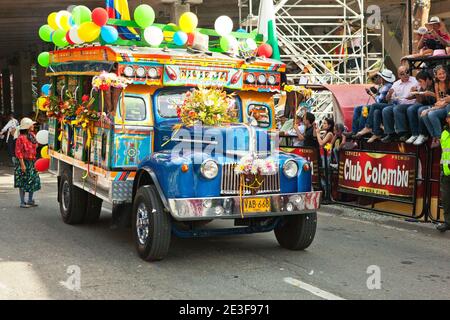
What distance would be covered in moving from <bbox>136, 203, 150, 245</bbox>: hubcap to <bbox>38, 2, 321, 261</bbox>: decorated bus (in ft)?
0.05

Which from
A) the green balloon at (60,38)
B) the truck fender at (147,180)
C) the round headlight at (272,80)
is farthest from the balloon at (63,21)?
the truck fender at (147,180)

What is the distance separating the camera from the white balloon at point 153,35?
349 inches

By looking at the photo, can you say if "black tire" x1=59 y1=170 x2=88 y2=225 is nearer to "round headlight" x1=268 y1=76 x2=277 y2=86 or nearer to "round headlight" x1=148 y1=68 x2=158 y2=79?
"round headlight" x1=148 y1=68 x2=158 y2=79

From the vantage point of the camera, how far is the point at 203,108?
826 cm

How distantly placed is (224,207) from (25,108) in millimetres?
42736

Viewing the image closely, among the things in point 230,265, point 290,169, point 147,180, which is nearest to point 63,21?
point 147,180

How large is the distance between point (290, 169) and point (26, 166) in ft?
21.8

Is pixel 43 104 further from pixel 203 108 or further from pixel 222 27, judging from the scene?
pixel 203 108

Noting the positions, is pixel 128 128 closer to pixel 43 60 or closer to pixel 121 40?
pixel 121 40

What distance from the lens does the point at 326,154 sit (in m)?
12.6

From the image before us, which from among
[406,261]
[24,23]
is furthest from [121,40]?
[24,23]

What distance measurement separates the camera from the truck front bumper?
7.22 metres

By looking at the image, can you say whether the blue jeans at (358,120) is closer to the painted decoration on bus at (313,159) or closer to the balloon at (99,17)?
the painted decoration on bus at (313,159)

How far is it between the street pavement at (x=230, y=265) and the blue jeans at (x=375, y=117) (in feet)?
6.19
